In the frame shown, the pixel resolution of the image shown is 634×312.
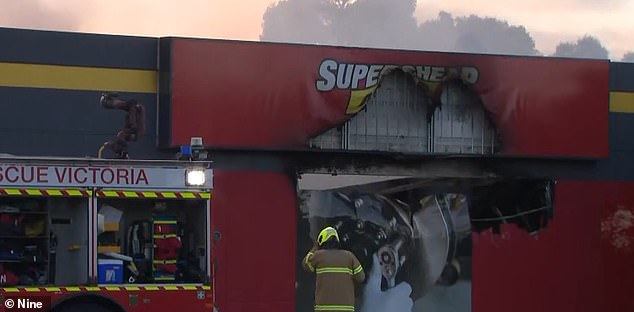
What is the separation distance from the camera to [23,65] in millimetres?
16984

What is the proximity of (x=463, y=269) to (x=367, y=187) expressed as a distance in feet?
7.08


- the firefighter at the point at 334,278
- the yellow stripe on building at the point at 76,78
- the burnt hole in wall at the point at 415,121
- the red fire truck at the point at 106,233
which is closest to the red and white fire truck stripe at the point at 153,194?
the red fire truck at the point at 106,233

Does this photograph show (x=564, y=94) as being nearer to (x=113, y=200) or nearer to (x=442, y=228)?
(x=442, y=228)

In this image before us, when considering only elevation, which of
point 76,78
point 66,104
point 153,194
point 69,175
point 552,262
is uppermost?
point 76,78

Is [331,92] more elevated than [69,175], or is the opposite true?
[331,92]

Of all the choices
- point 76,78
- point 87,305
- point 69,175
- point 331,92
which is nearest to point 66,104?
point 76,78

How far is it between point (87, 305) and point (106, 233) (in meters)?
0.79

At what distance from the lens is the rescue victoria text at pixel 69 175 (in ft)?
39.2

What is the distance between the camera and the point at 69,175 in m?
12.1

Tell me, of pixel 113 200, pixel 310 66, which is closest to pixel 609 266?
pixel 310 66

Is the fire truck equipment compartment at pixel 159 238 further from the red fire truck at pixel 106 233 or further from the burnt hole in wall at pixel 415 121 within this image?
the burnt hole in wall at pixel 415 121

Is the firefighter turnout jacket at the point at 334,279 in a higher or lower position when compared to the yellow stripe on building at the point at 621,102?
lower

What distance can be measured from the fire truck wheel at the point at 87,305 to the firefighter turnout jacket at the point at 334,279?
2.07 m

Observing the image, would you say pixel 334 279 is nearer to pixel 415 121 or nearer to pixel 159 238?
pixel 159 238
